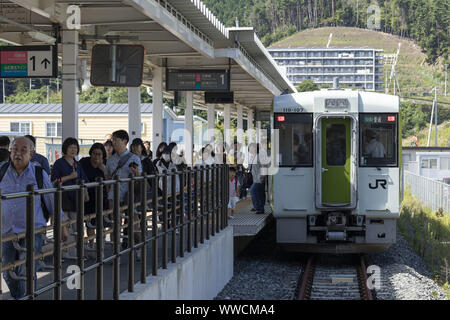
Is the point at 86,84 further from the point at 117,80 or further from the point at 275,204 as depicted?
the point at 275,204

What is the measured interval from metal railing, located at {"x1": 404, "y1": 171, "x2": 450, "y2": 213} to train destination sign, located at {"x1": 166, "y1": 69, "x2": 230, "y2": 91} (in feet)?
35.1

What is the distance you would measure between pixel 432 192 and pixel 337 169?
16098 millimetres

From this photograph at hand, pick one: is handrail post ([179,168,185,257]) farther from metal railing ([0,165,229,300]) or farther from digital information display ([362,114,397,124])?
digital information display ([362,114,397,124])

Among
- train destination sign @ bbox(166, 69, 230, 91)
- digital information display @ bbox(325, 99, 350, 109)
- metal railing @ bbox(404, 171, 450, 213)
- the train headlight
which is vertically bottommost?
metal railing @ bbox(404, 171, 450, 213)

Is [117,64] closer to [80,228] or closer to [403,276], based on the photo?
[403,276]

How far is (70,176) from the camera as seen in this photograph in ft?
29.1

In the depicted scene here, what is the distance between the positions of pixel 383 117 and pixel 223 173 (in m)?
3.29

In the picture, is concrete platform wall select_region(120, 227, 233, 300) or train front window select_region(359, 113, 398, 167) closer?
concrete platform wall select_region(120, 227, 233, 300)

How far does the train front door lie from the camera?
14.2 metres

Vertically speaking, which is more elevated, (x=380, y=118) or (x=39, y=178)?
(x=380, y=118)

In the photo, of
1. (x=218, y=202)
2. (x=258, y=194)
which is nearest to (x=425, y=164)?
(x=258, y=194)

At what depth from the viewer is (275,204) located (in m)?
14.3

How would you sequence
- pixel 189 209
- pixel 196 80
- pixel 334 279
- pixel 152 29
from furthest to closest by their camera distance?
1. pixel 196 80
2. pixel 152 29
3. pixel 334 279
4. pixel 189 209

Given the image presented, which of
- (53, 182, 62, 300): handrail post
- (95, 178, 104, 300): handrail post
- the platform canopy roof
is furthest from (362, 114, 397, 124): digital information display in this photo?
(53, 182, 62, 300): handrail post
